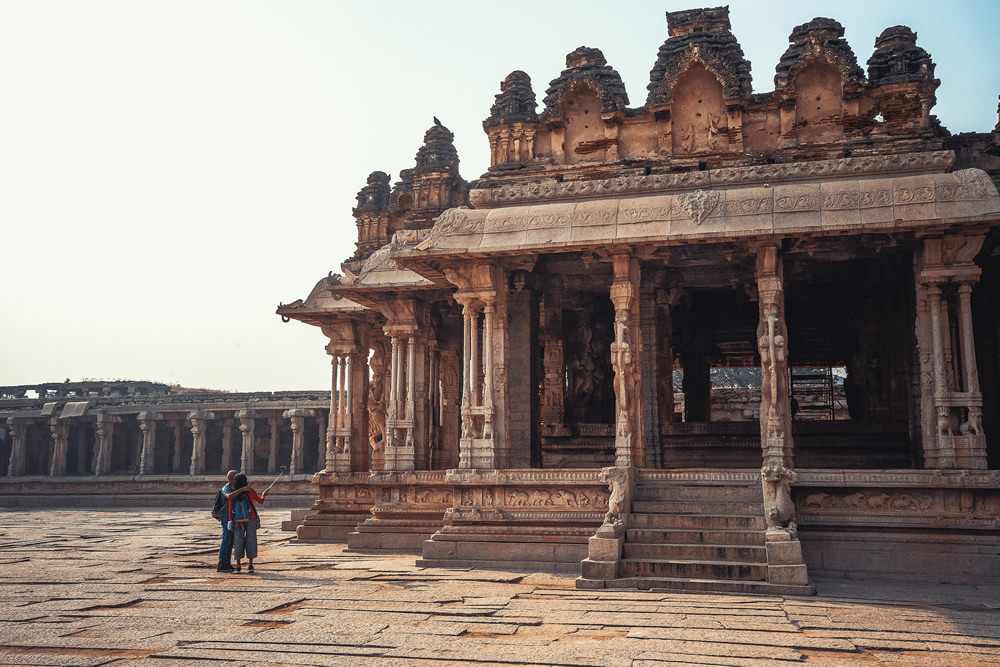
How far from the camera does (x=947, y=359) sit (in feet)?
37.8

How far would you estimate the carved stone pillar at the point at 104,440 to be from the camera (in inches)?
1690

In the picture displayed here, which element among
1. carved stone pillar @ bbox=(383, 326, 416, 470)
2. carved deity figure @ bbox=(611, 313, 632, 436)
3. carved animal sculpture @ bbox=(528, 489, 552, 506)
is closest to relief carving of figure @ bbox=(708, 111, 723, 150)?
carved deity figure @ bbox=(611, 313, 632, 436)

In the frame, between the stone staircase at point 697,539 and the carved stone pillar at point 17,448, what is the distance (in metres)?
41.9

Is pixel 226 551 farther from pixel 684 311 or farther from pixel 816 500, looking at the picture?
pixel 684 311

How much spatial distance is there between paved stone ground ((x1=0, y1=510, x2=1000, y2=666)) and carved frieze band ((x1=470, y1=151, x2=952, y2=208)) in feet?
18.6

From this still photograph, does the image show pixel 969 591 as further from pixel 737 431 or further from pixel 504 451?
pixel 737 431

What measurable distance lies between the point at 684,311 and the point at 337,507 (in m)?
8.62

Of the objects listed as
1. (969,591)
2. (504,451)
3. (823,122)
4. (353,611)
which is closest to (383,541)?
(504,451)

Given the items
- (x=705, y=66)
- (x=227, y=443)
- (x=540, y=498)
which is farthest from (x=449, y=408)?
(x=227, y=443)

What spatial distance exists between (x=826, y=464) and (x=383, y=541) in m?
8.02

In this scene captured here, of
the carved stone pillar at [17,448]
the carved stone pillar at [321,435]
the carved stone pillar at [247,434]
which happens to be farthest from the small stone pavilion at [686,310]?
the carved stone pillar at [17,448]

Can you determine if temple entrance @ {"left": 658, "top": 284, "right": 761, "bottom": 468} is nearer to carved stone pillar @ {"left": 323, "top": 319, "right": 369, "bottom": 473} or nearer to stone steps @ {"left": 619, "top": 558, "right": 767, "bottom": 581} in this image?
stone steps @ {"left": 619, "top": 558, "right": 767, "bottom": 581}

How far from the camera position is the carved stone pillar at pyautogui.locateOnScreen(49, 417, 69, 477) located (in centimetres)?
4303

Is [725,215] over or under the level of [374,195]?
under
